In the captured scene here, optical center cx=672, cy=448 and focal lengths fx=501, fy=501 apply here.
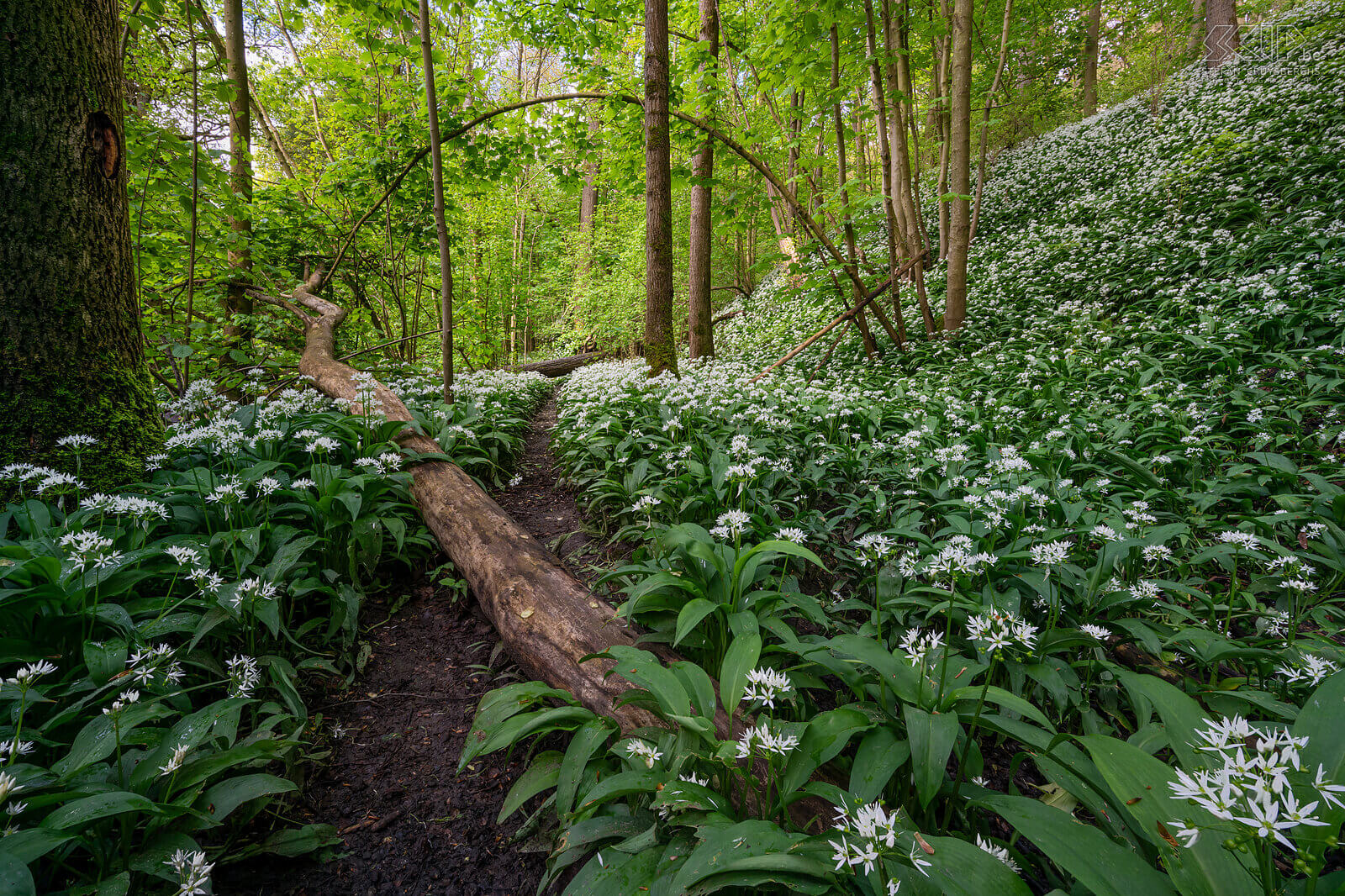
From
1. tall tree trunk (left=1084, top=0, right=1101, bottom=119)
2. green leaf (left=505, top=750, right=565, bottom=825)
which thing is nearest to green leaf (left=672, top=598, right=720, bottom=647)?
green leaf (left=505, top=750, right=565, bottom=825)

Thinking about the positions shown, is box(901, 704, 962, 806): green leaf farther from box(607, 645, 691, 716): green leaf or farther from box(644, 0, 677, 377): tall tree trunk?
box(644, 0, 677, 377): tall tree trunk

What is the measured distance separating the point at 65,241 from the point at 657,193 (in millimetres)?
4923

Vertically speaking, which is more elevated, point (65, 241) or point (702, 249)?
point (702, 249)

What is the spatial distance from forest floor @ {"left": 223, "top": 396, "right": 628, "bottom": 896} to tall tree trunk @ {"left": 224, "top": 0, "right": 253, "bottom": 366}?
574 cm

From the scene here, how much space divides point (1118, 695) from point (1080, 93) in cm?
2636

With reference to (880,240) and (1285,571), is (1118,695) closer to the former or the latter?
(1285,571)

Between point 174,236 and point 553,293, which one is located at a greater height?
point 553,293

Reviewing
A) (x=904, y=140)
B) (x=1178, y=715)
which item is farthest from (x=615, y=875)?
(x=904, y=140)

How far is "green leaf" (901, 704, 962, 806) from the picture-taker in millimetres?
1224

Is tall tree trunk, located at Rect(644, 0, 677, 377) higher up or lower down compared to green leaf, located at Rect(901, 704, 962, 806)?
higher up

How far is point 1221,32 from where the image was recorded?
13383 mm

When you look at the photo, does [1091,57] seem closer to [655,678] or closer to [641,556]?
[641,556]

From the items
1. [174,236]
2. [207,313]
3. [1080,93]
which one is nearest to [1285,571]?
[174,236]

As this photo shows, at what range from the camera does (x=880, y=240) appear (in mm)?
15484
